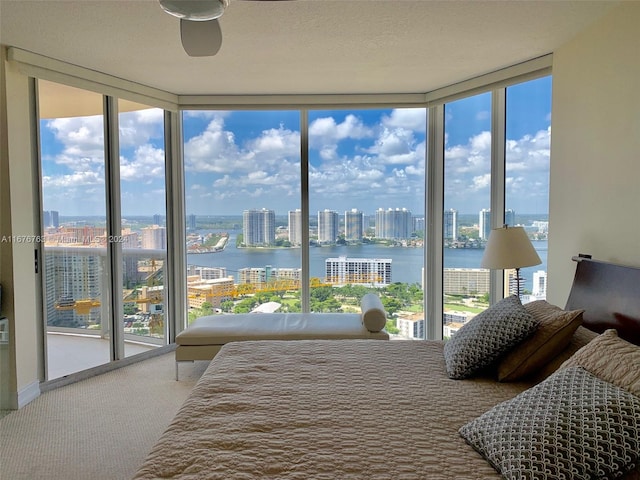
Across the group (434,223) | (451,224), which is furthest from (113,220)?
(451,224)

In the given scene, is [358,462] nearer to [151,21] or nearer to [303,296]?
[151,21]

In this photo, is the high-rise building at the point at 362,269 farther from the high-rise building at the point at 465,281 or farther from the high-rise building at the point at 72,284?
the high-rise building at the point at 72,284

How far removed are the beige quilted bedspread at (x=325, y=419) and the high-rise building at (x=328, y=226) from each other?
7.59 feet

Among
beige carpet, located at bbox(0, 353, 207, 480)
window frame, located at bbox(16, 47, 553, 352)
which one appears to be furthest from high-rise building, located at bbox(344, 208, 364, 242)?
beige carpet, located at bbox(0, 353, 207, 480)

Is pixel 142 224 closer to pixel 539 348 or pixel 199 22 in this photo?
pixel 199 22

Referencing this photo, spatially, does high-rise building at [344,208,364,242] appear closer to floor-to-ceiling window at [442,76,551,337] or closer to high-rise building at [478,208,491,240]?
floor-to-ceiling window at [442,76,551,337]

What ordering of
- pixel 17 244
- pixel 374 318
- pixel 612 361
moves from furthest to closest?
1. pixel 374 318
2. pixel 17 244
3. pixel 612 361

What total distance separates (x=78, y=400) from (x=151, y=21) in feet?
8.71

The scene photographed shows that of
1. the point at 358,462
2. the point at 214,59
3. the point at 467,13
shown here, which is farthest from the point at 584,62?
the point at 358,462

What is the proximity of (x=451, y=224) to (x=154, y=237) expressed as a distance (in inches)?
116

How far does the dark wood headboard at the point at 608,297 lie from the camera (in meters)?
2.00

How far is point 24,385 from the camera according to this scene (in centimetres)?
311

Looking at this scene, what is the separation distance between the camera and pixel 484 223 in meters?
3.96

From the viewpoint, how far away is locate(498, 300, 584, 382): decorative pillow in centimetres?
190
